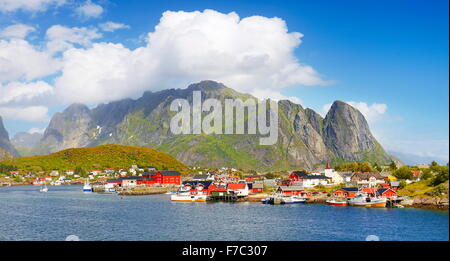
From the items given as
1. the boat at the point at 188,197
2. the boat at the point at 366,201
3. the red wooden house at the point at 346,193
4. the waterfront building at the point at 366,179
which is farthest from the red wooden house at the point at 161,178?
the boat at the point at 366,201

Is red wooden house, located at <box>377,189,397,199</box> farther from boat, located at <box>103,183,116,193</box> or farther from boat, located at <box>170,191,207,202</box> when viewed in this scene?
boat, located at <box>103,183,116,193</box>

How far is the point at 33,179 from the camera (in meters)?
169

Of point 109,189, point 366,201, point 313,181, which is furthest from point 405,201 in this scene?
point 109,189

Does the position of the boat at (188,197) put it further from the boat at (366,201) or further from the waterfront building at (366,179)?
the waterfront building at (366,179)

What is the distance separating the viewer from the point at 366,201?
229ft

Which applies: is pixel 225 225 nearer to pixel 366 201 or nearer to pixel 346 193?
pixel 366 201

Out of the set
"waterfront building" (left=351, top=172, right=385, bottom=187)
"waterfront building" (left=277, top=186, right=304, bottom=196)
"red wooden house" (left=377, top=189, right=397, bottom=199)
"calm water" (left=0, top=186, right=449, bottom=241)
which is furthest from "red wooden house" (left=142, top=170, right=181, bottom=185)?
"red wooden house" (left=377, top=189, right=397, bottom=199)

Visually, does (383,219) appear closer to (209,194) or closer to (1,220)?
(209,194)

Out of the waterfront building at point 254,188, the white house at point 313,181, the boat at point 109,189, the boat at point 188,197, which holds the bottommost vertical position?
the boat at point 109,189

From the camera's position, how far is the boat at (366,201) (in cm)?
6788

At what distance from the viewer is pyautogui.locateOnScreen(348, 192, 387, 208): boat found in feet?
223

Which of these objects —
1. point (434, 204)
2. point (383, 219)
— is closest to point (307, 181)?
point (434, 204)
